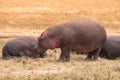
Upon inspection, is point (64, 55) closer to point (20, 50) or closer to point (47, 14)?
point (20, 50)

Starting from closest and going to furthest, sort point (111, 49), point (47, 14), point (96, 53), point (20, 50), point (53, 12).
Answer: point (96, 53), point (20, 50), point (111, 49), point (47, 14), point (53, 12)

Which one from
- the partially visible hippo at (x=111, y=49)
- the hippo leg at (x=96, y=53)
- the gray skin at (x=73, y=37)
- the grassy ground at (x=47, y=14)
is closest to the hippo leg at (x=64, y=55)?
the gray skin at (x=73, y=37)

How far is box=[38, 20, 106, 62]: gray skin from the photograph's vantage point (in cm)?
1395

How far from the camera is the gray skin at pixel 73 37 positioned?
45.8 ft

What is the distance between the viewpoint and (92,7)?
40.4m

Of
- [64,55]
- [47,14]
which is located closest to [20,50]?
[64,55]

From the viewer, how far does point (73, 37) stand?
46.1ft

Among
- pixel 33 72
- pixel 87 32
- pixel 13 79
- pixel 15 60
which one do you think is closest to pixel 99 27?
pixel 87 32

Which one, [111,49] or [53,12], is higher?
[111,49]

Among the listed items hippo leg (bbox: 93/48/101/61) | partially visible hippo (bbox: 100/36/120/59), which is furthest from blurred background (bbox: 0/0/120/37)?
hippo leg (bbox: 93/48/101/61)

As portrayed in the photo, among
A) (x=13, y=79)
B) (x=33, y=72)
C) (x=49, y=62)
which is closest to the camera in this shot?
(x=13, y=79)

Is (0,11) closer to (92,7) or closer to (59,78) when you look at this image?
(92,7)

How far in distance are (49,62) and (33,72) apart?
7.32 feet

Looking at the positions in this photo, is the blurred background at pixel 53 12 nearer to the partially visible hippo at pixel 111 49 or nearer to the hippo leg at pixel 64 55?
the partially visible hippo at pixel 111 49
